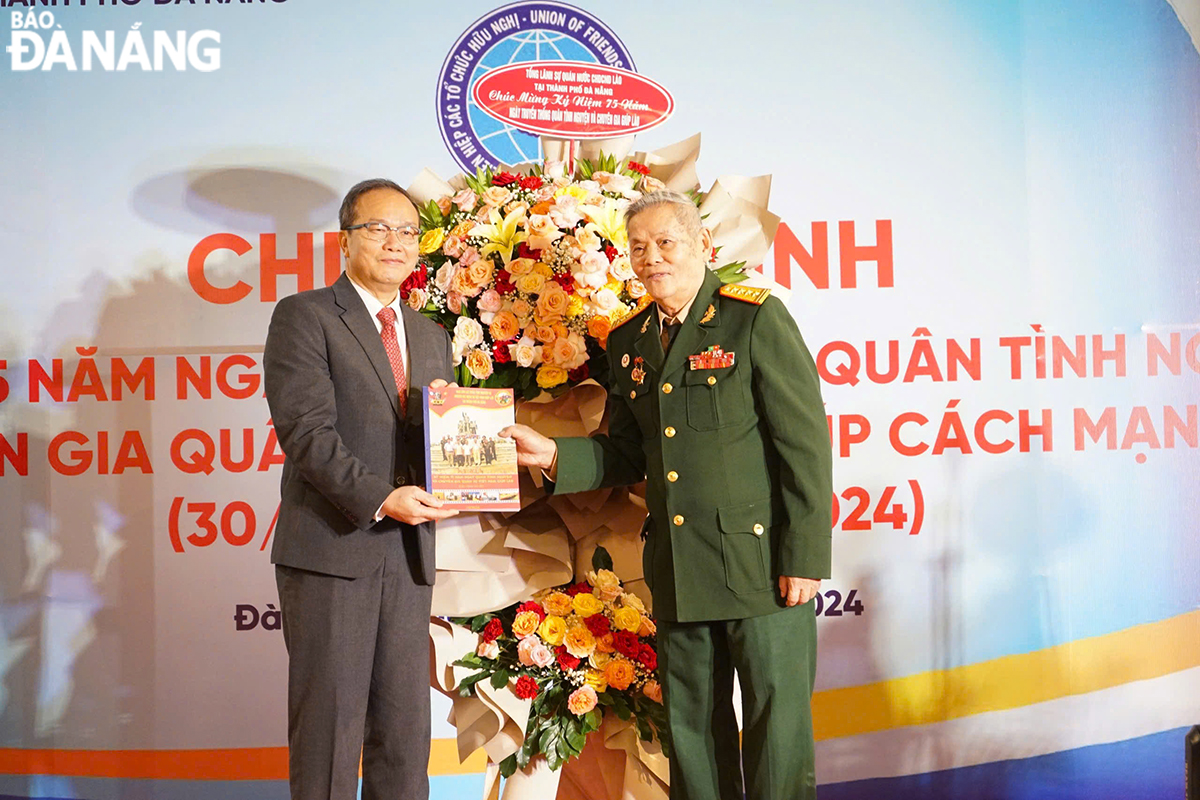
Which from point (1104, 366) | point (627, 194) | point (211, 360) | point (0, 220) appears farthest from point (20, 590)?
point (1104, 366)

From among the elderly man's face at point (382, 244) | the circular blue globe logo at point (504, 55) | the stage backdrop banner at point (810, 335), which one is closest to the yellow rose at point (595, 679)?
the elderly man's face at point (382, 244)

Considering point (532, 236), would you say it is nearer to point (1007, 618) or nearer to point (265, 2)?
point (265, 2)

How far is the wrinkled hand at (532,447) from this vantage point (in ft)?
8.13

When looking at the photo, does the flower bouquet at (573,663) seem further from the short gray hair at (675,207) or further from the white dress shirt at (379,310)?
the short gray hair at (675,207)

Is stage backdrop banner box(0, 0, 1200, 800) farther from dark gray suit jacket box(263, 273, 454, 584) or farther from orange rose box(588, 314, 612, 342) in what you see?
dark gray suit jacket box(263, 273, 454, 584)

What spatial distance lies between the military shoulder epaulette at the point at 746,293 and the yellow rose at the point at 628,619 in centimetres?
88

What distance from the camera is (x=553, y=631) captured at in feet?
8.48

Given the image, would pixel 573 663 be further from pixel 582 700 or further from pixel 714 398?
pixel 714 398

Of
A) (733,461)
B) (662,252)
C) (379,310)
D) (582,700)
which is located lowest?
(582,700)

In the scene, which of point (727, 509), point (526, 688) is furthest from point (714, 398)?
point (526, 688)

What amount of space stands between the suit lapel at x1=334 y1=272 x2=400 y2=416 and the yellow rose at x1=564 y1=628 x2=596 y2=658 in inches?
29.3

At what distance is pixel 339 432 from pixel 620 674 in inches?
38.1

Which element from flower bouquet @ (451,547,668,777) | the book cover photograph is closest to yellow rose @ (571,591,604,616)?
flower bouquet @ (451,547,668,777)

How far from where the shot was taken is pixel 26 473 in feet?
12.0
